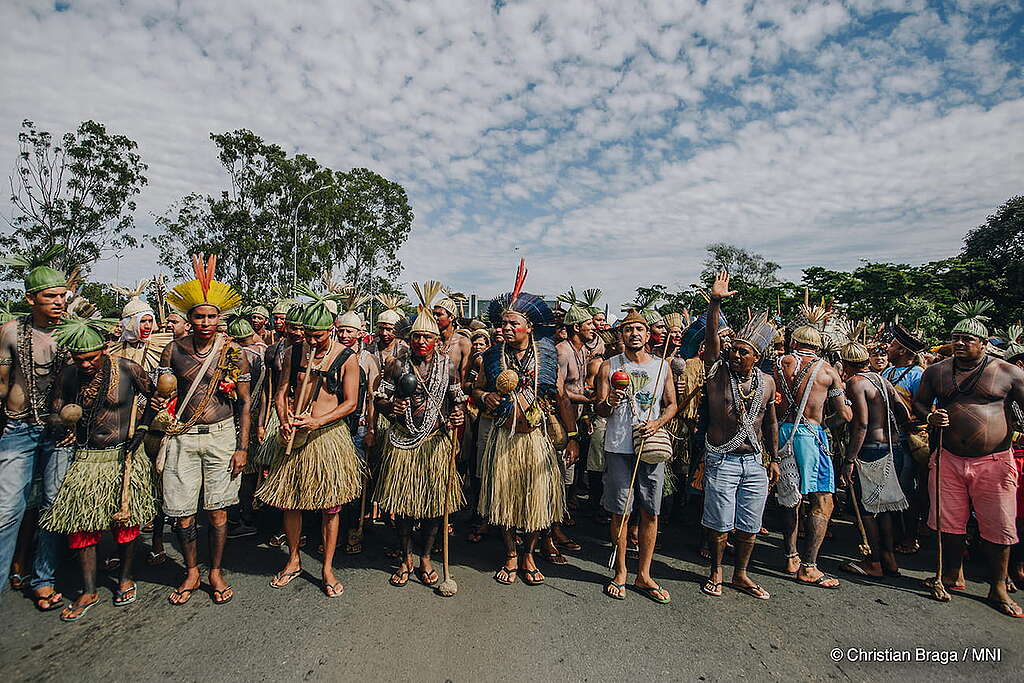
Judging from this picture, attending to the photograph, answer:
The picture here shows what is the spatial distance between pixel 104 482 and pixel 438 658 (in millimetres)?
2714

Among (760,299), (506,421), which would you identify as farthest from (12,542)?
(760,299)

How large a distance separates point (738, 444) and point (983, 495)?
2.13 m

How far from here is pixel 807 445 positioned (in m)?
4.58

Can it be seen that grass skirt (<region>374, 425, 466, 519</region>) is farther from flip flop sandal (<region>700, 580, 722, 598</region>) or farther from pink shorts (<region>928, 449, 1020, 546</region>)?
pink shorts (<region>928, 449, 1020, 546</region>)

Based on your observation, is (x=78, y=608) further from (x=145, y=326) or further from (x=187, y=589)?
(x=145, y=326)

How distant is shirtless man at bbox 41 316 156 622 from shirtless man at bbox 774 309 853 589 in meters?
5.20

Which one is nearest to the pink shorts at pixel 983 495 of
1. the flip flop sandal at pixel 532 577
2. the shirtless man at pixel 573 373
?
the shirtless man at pixel 573 373

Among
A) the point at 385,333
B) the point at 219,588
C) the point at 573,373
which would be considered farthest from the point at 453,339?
the point at 219,588

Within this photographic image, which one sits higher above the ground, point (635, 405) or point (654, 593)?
point (635, 405)

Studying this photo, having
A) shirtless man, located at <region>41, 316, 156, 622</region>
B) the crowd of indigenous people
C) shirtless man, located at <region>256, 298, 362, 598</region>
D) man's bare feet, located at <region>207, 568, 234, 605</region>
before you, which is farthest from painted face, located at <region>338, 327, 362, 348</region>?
man's bare feet, located at <region>207, 568, 234, 605</region>

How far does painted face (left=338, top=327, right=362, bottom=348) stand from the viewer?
5.60m

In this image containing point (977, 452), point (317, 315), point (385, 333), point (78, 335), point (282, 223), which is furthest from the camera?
point (282, 223)

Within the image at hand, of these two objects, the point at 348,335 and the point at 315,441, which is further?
the point at 348,335

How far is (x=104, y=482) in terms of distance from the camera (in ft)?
12.4
